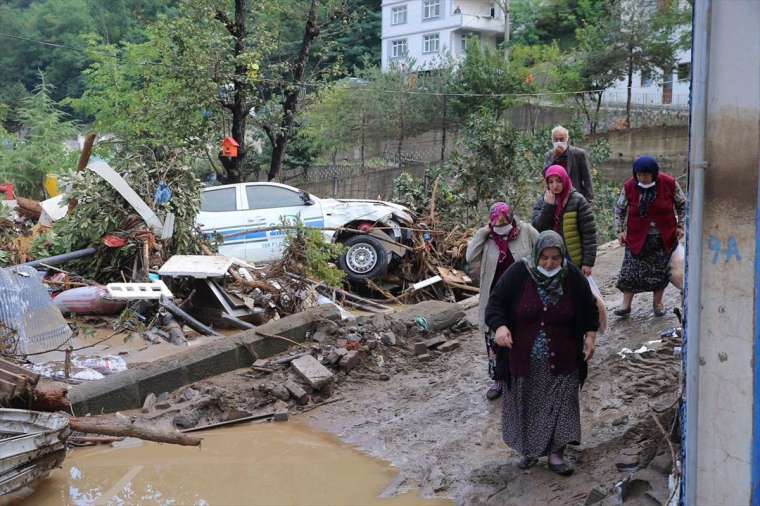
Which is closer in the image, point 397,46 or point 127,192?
point 127,192

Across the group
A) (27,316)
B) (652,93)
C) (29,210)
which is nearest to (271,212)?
(29,210)

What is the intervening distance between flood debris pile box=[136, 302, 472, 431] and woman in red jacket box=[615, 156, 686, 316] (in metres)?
2.18

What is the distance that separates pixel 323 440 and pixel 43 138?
2242 cm

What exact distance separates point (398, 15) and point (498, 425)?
4267 centimetres

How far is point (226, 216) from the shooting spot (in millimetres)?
13414

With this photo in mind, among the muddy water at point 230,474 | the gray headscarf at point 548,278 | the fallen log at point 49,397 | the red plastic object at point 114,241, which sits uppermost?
the gray headscarf at point 548,278

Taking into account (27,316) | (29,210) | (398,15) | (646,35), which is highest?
(398,15)

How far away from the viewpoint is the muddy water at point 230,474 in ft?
18.2

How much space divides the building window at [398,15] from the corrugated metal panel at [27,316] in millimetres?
40537

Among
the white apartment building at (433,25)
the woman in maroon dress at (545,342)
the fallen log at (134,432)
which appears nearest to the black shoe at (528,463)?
the woman in maroon dress at (545,342)

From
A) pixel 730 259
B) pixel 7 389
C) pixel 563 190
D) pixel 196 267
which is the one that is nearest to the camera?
pixel 730 259

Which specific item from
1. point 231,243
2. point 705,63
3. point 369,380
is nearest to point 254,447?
point 369,380

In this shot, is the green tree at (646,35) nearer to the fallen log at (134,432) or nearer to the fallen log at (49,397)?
the fallen log at (49,397)

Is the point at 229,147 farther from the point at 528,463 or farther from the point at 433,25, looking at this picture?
the point at 433,25
